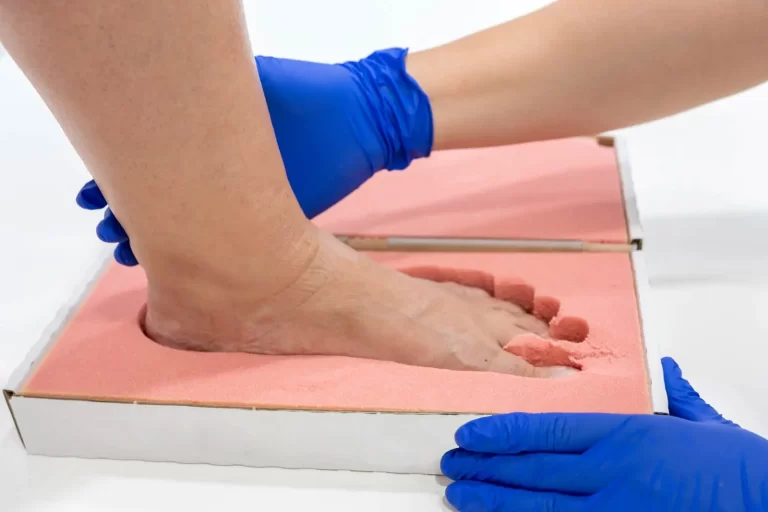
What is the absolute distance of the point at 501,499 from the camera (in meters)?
0.76

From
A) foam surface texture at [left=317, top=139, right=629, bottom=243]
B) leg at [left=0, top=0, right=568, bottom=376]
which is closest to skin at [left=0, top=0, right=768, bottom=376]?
leg at [left=0, top=0, right=568, bottom=376]

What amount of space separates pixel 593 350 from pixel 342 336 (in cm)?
28

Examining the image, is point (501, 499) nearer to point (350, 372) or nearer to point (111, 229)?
point (350, 372)

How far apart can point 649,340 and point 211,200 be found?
1.58 feet

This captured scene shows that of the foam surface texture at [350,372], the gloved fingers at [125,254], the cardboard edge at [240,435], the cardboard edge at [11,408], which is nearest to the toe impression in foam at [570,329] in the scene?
the foam surface texture at [350,372]

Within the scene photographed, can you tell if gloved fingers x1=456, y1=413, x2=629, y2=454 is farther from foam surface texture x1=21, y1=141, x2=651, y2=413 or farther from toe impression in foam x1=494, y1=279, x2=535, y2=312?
toe impression in foam x1=494, y1=279, x2=535, y2=312

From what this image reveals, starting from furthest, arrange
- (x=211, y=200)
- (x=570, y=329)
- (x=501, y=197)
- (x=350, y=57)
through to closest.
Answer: (x=350, y=57) < (x=501, y=197) < (x=570, y=329) < (x=211, y=200)

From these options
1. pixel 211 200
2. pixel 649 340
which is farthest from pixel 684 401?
pixel 211 200

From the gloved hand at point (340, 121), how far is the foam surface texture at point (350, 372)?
99mm

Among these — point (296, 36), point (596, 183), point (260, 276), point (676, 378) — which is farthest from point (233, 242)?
point (296, 36)

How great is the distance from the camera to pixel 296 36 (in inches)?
69.9

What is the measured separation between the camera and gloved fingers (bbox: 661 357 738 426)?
32.3 inches

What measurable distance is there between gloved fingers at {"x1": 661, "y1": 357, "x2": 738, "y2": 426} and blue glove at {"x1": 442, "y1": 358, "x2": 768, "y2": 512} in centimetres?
4

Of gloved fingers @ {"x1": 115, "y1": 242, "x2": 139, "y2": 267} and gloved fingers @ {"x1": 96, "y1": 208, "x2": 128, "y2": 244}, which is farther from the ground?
gloved fingers @ {"x1": 96, "y1": 208, "x2": 128, "y2": 244}
